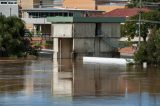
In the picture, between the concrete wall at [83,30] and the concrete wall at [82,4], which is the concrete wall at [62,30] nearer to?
the concrete wall at [83,30]

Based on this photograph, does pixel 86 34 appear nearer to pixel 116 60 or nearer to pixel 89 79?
pixel 116 60

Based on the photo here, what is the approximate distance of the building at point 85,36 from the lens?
65750mm

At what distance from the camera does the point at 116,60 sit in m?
57.4

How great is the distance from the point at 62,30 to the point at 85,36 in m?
2.45

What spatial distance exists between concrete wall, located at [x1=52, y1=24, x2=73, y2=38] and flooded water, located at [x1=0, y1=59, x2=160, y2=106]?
18.7m

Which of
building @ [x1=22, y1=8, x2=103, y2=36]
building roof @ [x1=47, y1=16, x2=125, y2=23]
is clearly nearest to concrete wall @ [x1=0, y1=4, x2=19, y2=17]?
building @ [x1=22, y1=8, x2=103, y2=36]

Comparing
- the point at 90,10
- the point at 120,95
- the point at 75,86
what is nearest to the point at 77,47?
the point at 75,86

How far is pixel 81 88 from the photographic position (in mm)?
32844

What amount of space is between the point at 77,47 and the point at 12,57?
7745 millimetres

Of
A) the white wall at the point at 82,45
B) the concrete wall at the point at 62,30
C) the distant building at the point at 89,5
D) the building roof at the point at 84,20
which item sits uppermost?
the distant building at the point at 89,5

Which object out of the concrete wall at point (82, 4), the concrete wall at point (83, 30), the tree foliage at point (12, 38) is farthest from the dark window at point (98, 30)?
the concrete wall at point (82, 4)

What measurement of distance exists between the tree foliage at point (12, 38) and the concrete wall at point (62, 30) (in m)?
5.62

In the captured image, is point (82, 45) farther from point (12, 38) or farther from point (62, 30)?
point (12, 38)

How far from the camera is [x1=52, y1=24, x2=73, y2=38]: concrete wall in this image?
2586 inches
